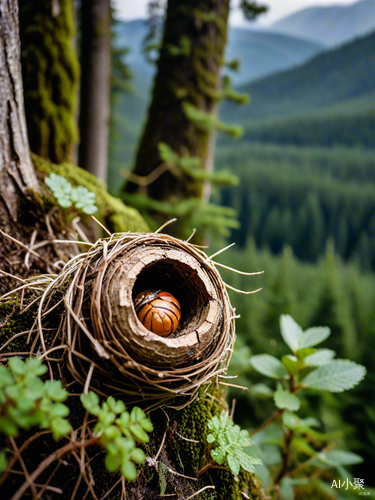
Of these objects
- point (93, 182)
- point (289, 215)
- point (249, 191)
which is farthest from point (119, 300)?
point (249, 191)

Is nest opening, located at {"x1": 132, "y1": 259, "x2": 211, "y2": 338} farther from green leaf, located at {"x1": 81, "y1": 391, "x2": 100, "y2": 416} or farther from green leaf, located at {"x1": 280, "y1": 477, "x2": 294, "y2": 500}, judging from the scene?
green leaf, located at {"x1": 280, "y1": 477, "x2": 294, "y2": 500}

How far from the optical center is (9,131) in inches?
61.1

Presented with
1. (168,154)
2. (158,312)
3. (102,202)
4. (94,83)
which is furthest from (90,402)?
(94,83)

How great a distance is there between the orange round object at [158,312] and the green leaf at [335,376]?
2.81 feet

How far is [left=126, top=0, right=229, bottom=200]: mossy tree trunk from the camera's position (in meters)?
4.29

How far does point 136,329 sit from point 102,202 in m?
1.30

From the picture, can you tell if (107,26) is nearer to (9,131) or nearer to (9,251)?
(9,131)

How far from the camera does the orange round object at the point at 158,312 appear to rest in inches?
51.3

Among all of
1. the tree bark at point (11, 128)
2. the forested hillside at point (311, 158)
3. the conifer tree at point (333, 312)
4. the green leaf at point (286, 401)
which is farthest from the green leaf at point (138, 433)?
the forested hillside at point (311, 158)

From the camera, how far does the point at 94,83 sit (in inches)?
163

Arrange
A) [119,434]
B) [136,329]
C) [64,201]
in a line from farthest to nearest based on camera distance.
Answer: [64,201], [136,329], [119,434]

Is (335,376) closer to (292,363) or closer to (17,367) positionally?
(292,363)

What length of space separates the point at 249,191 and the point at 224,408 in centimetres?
7538

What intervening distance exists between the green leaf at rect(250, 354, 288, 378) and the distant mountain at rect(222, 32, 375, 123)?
11886 centimetres
